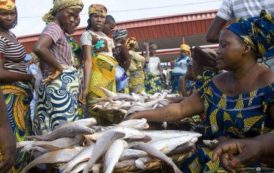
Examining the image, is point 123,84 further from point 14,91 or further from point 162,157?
point 162,157

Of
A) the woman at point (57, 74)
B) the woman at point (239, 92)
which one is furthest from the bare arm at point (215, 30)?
the woman at point (239, 92)

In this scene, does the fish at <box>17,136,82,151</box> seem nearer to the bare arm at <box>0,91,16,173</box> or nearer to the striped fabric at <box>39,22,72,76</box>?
the bare arm at <box>0,91,16,173</box>

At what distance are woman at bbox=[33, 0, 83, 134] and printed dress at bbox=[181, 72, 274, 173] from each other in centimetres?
178

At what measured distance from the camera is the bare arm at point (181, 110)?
2775mm

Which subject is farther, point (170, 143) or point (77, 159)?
point (170, 143)

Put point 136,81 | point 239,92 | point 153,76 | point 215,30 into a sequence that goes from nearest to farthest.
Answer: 1. point 239,92
2. point 215,30
3. point 136,81
4. point 153,76

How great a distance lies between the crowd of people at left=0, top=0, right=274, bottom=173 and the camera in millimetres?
2377

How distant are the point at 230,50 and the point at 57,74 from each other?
1972 mm

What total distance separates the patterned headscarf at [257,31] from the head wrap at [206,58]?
101cm

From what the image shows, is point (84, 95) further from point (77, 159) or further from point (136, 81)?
point (136, 81)

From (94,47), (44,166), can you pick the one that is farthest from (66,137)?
(94,47)

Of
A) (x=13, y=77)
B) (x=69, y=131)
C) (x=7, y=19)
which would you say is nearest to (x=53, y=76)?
(x=13, y=77)

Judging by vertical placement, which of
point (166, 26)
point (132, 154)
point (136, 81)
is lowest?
point (136, 81)

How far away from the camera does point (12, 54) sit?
12.8 ft
